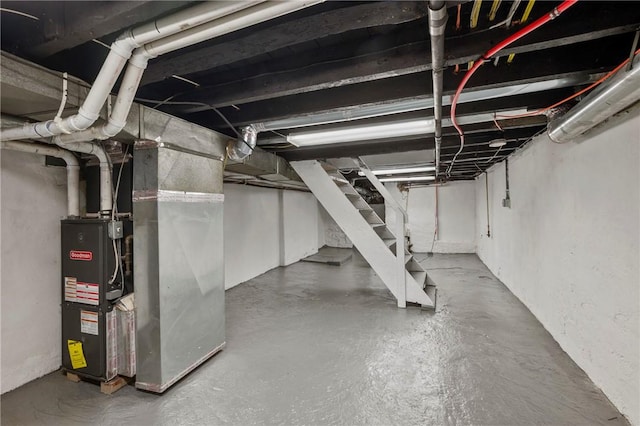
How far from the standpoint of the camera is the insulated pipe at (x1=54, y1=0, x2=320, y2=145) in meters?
0.89

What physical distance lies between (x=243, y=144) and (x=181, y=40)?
1.33 meters

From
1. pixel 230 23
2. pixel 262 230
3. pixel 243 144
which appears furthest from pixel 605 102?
pixel 262 230

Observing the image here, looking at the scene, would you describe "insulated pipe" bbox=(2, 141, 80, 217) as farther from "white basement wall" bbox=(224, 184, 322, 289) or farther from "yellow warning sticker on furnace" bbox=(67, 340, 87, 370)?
"white basement wall" bbox=(224, 184, 322, 289)

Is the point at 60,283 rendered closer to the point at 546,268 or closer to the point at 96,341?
the point at 96,341

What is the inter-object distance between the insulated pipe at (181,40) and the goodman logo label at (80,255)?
89 cm

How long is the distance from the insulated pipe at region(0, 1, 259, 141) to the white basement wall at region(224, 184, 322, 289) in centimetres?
293

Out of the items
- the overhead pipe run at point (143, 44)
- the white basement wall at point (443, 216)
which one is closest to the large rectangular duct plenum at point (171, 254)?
the overhead pipe run at point (143, 44)

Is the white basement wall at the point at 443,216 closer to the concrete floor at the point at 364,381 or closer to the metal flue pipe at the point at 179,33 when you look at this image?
the concrete floor at the point at 364,381

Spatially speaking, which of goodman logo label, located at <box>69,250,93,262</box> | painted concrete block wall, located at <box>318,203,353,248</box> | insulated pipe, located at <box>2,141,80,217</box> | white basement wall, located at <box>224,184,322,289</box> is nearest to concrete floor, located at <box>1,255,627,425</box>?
goodman logo label, located at <box>69,250,93,262</box>

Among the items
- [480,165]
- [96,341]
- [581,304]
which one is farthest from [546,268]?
[96,341]

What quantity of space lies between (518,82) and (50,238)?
3408 millimetres

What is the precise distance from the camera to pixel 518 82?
1.57 metres

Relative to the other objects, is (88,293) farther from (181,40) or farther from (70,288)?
(181,40)

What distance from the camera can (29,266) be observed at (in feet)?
6.63
